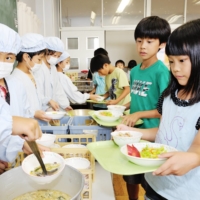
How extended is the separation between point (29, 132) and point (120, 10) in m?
5.50

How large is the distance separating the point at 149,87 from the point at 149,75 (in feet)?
0.24

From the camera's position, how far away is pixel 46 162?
0.81 m

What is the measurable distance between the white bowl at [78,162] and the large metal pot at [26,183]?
130mm

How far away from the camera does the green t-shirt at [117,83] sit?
2.31 metres

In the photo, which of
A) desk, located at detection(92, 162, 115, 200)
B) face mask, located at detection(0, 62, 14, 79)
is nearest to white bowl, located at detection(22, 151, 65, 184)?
desk, located at detection(92, 162, 115, 200)

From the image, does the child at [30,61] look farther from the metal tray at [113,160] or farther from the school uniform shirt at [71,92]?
the school uniform shirt at [71,92]

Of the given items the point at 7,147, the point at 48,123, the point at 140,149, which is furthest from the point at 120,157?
the point at 48,123

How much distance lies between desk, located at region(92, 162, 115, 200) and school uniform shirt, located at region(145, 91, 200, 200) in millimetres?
179

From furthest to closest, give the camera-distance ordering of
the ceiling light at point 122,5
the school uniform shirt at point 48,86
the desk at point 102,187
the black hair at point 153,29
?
the ceiling light at point 122,5 < the school uniform shirt at point 48,86 < the black hair at point 153,29 < the desk at point 102,187

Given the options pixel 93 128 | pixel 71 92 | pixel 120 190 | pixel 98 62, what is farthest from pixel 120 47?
pixel 93 128

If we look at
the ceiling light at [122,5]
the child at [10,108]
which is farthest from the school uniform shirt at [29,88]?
the ceiling light at [122,5]

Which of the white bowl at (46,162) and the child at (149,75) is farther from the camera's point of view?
the child at (149,75)

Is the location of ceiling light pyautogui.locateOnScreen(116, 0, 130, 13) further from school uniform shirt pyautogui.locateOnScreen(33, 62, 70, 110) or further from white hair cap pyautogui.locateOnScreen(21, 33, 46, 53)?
white hair cap pyautogui.locateOnScreen(21, 33, 46, 53)

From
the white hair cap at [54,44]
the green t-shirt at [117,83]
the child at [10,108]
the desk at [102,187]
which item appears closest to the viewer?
the child at [10,108]
